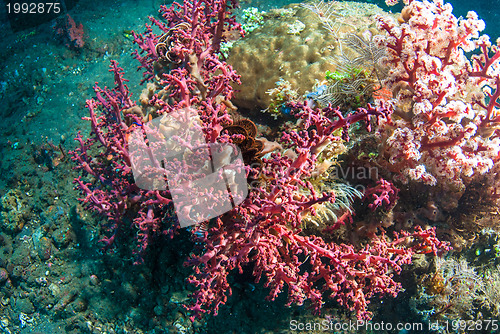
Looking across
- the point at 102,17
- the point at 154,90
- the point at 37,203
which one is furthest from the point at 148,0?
the point at 37,203

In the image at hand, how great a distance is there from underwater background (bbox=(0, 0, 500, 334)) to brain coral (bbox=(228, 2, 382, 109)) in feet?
0.13

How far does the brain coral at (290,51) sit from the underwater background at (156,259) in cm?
4

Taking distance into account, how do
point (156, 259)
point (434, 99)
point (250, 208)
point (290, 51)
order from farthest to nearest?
point (290, 51), point (156, 259), point (434, 99), point (250, 208)

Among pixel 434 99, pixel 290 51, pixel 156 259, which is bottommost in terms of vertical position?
pixel 156 259

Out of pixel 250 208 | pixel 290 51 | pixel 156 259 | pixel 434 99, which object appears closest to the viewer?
pixel 250 208

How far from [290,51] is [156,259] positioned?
4026 mm

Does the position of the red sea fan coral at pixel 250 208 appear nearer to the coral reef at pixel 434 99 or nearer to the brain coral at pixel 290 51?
the coral reef at pixel 434 99

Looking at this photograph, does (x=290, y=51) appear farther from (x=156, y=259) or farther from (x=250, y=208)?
(x=156, y=259)

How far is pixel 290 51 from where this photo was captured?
4.61 m

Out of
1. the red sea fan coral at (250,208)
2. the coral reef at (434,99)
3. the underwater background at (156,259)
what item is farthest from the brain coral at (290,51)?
the coral reef at (434,99)

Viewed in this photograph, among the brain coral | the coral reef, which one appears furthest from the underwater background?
the coral reef

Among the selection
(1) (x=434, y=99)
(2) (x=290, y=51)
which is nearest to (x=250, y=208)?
(1) (x=434, y=99)

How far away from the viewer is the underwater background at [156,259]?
3.56 m

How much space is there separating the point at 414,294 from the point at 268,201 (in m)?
3.09
